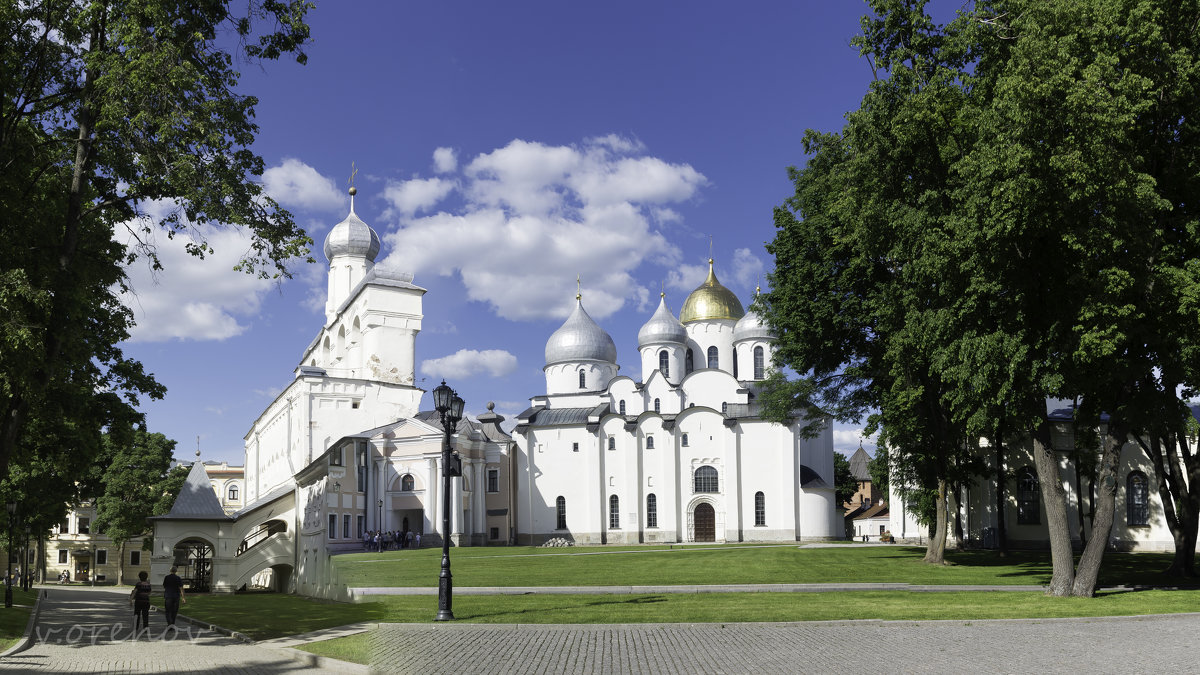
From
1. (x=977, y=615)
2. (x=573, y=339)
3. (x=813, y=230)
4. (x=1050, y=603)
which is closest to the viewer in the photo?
(x=977, y=615)

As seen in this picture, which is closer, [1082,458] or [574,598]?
[574,598]

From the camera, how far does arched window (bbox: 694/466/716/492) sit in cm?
6144

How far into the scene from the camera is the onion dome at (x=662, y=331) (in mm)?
73688

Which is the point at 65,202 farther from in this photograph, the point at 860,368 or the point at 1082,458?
the point at 1082,458

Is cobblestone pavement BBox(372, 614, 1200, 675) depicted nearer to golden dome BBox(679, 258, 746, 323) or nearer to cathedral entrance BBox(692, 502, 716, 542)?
cathedral entrance BBox(692, 502, 716, 542)

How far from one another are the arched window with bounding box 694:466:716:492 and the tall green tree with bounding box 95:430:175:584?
3415 cm

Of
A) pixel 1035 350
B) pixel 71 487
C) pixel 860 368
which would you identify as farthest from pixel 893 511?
pixel 71 487

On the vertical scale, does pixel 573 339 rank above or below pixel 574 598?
above

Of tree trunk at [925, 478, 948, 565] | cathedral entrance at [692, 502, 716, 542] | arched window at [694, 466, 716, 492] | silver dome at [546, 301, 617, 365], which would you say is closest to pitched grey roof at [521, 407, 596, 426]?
silver dome at [546, 301, 617, 365]

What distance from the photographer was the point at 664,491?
61719mm

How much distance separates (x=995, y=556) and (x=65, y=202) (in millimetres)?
32987

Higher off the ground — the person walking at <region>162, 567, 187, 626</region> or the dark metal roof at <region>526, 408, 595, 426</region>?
the dark metal roof at <region>526, 408, 595, 426</region>

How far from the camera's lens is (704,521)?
6106cm

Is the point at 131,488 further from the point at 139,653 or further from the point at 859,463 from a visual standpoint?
the point at 859,463
